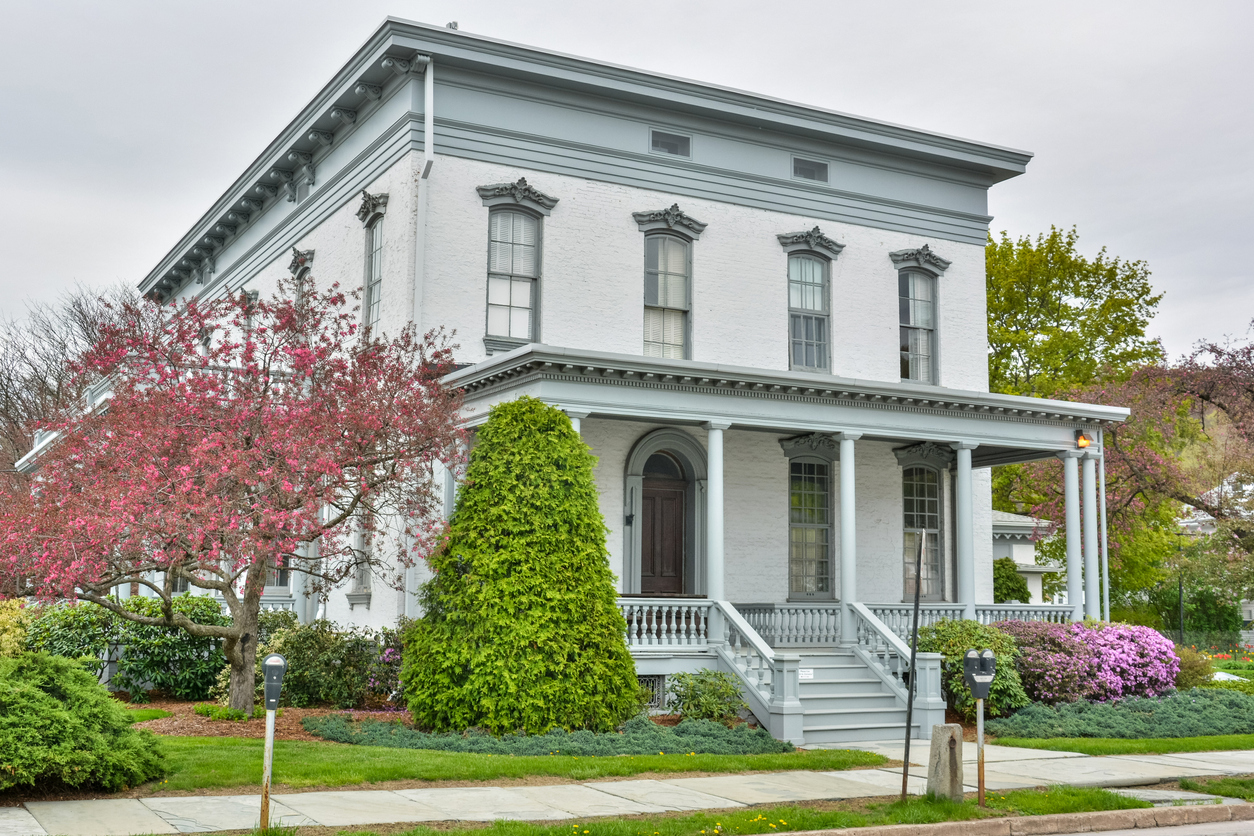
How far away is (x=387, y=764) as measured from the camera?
11.8 metres

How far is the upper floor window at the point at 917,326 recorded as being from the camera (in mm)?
23812

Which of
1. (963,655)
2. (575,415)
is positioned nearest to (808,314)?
(963,655)

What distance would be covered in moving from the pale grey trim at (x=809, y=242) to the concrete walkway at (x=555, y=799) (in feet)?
35.9

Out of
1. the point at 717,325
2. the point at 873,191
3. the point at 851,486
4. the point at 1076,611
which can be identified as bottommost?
the point at 1076,611

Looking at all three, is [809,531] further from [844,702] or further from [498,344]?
[498,344]

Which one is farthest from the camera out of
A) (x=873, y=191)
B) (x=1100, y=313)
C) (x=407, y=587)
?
(x=1100, y=313)

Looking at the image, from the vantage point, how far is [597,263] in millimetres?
20812

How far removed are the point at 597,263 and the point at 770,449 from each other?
4.64 meters

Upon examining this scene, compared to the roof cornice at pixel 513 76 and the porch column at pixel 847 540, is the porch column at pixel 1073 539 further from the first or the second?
the roof cornice at pixel 513 76

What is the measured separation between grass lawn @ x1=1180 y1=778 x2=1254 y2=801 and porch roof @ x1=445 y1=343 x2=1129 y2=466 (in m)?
7.81

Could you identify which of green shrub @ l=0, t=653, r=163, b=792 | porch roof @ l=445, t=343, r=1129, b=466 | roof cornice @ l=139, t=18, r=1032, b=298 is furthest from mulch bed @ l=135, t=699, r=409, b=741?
roof cornice @ l=139, t=18, r=1032, b=298

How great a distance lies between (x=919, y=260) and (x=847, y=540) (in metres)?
7.62

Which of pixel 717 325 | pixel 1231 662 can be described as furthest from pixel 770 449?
pixel 1231 662

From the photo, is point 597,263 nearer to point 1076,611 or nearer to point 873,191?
point 873,191
